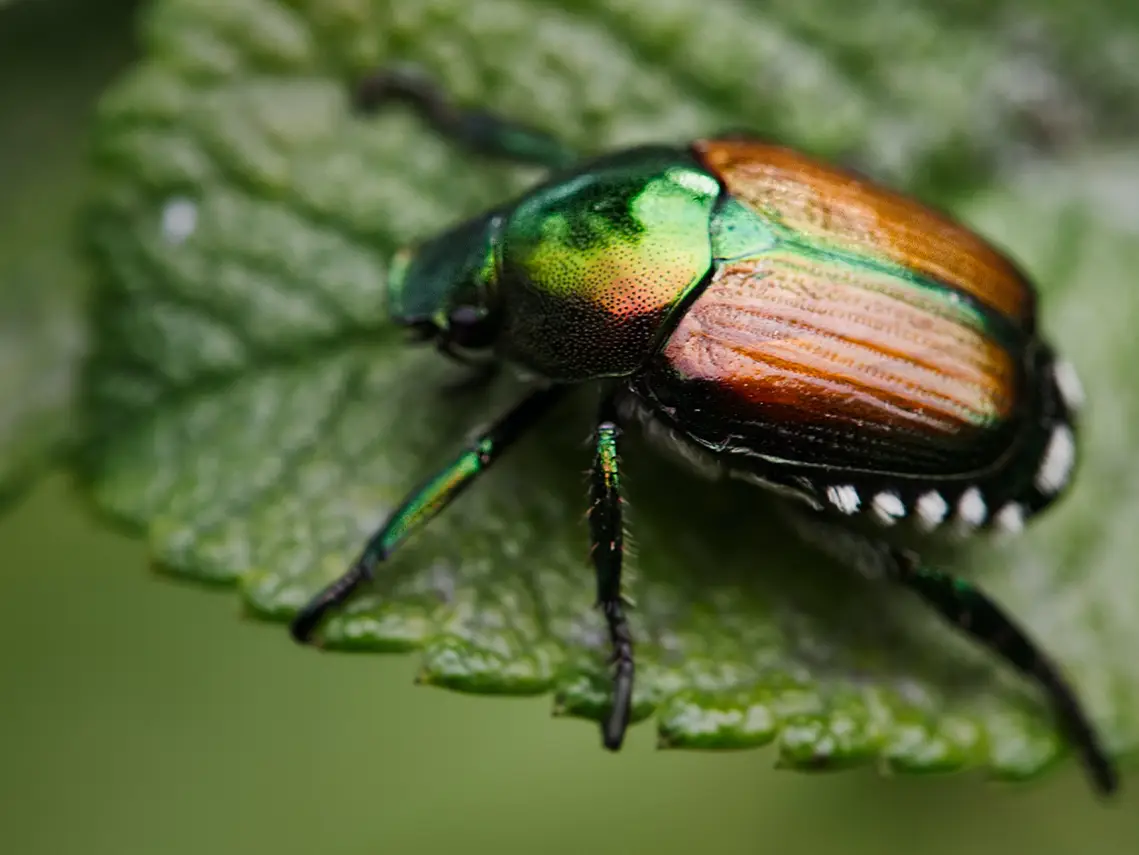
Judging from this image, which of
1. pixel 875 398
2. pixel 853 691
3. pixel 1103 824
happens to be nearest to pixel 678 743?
pixel 853 691

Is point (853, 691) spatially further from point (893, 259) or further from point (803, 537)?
point (893, 259)

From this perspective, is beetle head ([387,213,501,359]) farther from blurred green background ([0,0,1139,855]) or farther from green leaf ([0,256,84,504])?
blurred green background ([0,0,1139,855])

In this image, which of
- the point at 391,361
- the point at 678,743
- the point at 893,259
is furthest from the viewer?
the point at 391,361

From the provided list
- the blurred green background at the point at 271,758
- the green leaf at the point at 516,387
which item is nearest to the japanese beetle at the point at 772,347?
the green leaf at the point at 516,387

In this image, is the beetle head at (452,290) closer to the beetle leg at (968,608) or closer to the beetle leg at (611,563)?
the beetle leg at (611,563)

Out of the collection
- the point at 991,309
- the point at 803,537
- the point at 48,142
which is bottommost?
the point at 48,142

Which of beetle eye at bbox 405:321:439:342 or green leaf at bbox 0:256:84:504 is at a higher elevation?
beetle eye at bbox 405:321:439:342

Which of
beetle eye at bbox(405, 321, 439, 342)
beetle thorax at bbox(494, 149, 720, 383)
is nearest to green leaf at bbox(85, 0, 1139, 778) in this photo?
beetle eye at bbox(405, 321, 439, 342)
